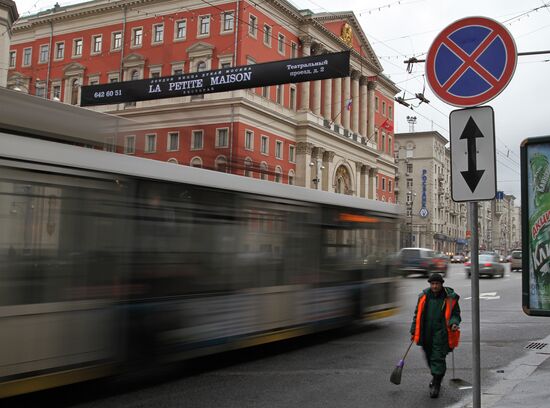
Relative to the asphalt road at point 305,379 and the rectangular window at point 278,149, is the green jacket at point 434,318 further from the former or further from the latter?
the rectangular window at point 278,149

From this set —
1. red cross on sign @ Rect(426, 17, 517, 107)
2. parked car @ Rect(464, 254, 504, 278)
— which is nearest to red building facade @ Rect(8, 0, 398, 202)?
parked car @ Rect(464, 254, 504, 278)

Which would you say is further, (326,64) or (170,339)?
(326,64)

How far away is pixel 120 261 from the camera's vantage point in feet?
21.3

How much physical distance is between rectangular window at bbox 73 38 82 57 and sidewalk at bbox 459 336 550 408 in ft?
179

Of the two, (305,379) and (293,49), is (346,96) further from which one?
(305,379)

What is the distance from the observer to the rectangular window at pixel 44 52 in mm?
58278

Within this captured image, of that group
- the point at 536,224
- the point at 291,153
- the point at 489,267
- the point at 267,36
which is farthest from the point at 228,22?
the point at 536,224

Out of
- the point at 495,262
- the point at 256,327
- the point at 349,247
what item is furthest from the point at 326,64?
the point at 495,262

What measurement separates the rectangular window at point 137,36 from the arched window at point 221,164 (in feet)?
158

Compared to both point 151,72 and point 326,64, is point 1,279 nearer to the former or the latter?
point 326,64

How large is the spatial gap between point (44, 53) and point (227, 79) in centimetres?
4807

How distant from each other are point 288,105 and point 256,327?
4937 cm

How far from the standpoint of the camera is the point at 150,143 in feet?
25.3

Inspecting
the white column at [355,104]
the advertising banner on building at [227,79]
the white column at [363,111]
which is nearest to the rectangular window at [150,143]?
the advertising banner on building at [227,79]
